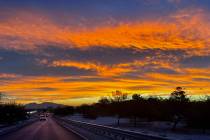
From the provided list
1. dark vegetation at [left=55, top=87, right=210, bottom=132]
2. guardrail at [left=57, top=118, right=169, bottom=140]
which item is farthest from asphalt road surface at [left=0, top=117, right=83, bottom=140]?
dark vegetation at [left=55, top=87, right=210, bottom=132]

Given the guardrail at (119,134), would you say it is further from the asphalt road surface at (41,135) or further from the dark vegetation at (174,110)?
the dark vegetation at (174,110)

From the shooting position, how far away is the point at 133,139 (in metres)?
22.8

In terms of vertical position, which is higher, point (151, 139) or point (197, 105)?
point (197, 105)

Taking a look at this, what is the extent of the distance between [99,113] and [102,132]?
12330 centimetres

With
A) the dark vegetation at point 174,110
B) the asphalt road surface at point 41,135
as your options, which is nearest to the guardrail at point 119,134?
the asphalt road surface at point 41,135

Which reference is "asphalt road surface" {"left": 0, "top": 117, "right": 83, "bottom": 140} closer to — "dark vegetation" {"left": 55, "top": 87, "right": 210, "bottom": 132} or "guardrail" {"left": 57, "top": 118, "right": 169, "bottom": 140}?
"guardrail" {"left": 57, "top": 118, "right": 169, "bottom": 140}

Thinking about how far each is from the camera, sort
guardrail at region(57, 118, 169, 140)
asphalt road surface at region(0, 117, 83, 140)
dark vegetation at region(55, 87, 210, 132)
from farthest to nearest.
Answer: dark vegetation at region(55, 87, 210, 132) < asphalt road surface at region(0, 117, 83, 140) < guardrail at region(57, 118, 169, 140)

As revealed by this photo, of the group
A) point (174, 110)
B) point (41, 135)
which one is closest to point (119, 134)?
point (41, 135)

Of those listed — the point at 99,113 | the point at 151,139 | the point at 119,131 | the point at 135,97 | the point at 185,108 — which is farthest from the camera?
the point at 99,113

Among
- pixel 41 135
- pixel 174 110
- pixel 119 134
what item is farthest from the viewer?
pixel 174 110

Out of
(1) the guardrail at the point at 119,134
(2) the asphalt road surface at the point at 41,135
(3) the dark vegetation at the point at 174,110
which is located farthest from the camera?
(3) the dark vegetation at the point at 174,110

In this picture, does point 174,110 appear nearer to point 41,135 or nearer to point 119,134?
point 41,135

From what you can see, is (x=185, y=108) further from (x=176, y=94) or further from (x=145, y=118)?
(x=145, y=118)

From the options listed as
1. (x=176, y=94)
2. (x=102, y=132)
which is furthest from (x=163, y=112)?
(x=102, y=132)
